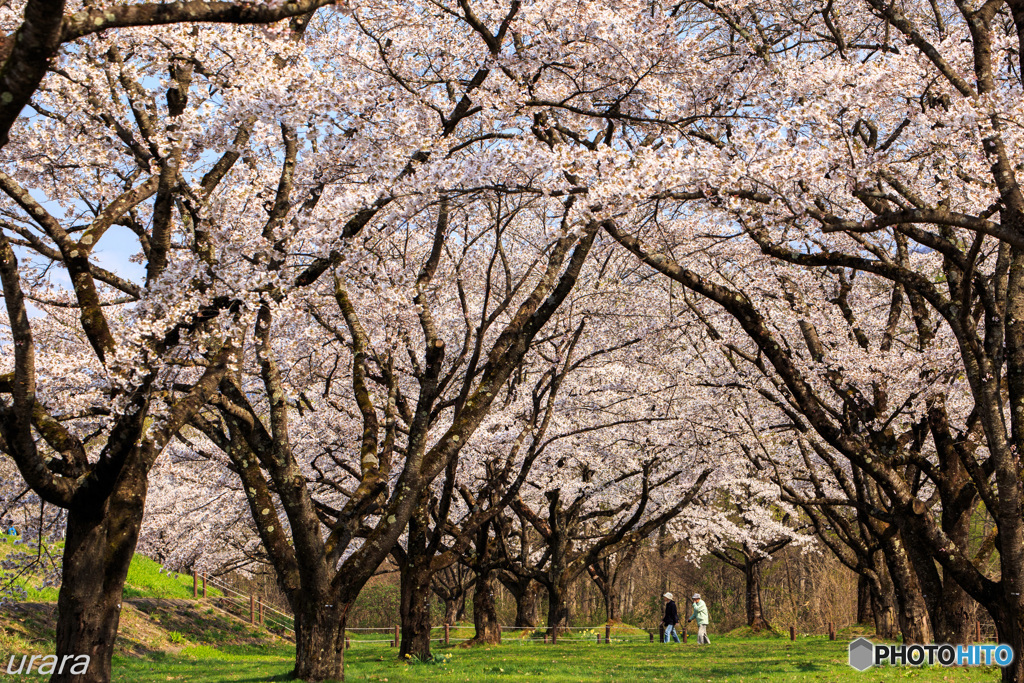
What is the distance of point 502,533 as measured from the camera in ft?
76.3

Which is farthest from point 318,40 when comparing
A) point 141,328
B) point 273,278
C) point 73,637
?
point 73,637

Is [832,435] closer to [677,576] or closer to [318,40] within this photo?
[318,40]

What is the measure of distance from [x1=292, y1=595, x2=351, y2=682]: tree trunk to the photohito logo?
755 centimetres

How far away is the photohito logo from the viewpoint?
1202 cm

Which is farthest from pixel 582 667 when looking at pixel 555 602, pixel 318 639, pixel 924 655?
pixel 555 602

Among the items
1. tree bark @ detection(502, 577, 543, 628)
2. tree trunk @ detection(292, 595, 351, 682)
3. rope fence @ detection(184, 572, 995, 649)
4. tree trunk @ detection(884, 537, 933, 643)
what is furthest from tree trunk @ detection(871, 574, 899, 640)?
tree trunk @ detection(292, 595, 351, 682)

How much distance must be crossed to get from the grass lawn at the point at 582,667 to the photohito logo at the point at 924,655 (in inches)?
9.3

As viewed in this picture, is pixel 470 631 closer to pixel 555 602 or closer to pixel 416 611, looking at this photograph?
pixel 555 602

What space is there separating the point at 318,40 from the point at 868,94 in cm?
750

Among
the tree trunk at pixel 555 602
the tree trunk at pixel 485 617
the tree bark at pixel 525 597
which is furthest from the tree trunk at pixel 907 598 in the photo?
the tree bark at pixel 525 597

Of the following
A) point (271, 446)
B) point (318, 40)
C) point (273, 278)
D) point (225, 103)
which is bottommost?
point (271, 446)

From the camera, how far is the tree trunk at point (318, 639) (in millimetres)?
10000

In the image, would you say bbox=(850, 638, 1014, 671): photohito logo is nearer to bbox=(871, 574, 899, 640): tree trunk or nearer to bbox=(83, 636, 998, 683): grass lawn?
bbox=(83, 636, 998, 683): grass lawn

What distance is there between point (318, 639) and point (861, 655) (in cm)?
1134
